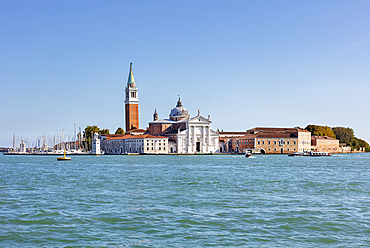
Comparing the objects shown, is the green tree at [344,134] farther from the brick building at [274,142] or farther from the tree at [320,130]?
the brick building at [274,142]

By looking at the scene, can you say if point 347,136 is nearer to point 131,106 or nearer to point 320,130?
point 320,130

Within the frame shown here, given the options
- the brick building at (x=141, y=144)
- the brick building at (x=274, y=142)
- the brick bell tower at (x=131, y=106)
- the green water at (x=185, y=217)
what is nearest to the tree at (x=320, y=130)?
the brick building at (x=274, y=142)

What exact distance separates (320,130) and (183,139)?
96.7ft

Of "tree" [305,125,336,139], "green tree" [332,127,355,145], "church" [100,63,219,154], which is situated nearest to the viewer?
"church" [100,63,219,154]

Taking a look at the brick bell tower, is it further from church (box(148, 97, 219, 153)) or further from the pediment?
the pediment

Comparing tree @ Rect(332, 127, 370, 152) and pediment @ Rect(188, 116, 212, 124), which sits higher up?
pediment @ Rect(188, 116, 212, 124)

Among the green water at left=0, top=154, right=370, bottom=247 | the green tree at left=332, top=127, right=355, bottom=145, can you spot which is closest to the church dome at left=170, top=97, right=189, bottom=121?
the green tree at left=332, top=127, right=355, bottom=145

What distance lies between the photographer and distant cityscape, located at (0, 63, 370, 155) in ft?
212

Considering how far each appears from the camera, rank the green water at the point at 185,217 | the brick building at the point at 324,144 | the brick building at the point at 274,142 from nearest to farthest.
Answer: the green water at the point at 185,217 → the brick building at the point at 274,142 → the brick building at the point at 324,144

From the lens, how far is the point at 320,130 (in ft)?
266

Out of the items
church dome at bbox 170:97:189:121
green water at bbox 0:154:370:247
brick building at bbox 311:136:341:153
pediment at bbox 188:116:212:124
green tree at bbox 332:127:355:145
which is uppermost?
church dome at bbox 170:97:189:121

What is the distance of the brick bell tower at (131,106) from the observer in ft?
243

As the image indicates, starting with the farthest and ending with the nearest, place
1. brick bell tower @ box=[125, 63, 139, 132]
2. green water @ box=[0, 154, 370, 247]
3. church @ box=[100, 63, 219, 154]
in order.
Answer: brick bell tower @ box=[125, 63, 139, 132], church @ box=[100, 63, 219, 154], green water @ box=[0, 154, 370, 247]

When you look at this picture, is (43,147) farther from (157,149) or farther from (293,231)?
(293,231)
